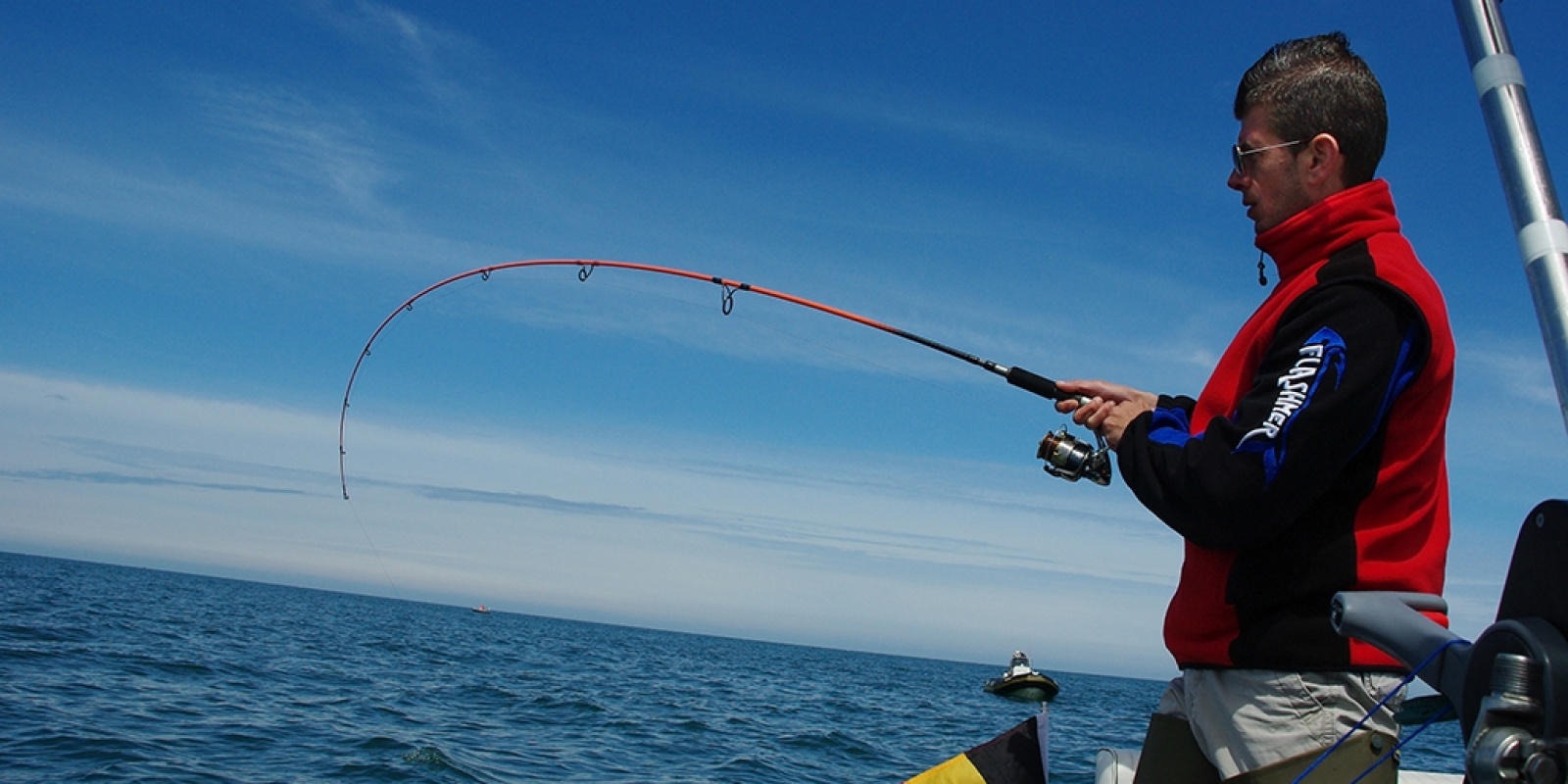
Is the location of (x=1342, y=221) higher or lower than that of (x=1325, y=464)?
higher

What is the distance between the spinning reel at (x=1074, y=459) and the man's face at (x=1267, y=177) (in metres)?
0.76

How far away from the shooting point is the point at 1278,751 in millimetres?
2102

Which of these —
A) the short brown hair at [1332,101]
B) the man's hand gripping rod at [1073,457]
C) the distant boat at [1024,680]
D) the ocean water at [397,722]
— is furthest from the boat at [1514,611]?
the distant boat at [1024,680]

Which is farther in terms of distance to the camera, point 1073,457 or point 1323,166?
point 1073,457

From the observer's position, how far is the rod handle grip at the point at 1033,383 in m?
3.36

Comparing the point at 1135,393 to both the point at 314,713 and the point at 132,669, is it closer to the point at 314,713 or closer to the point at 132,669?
the point at 314,713

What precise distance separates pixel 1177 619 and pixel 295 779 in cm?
989

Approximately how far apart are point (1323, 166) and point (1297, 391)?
0.61m

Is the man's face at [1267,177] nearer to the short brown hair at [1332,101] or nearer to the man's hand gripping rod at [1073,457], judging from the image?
the short brown hair at [1332,101]

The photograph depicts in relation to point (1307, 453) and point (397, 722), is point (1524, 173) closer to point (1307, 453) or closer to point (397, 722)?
point (1307, 453)

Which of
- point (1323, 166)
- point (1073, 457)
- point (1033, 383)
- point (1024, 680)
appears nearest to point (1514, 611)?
point (1323, 166)

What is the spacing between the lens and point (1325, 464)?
1931 mm

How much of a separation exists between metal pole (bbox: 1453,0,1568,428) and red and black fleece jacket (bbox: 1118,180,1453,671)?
0.43m

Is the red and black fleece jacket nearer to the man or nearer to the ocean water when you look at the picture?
the man
